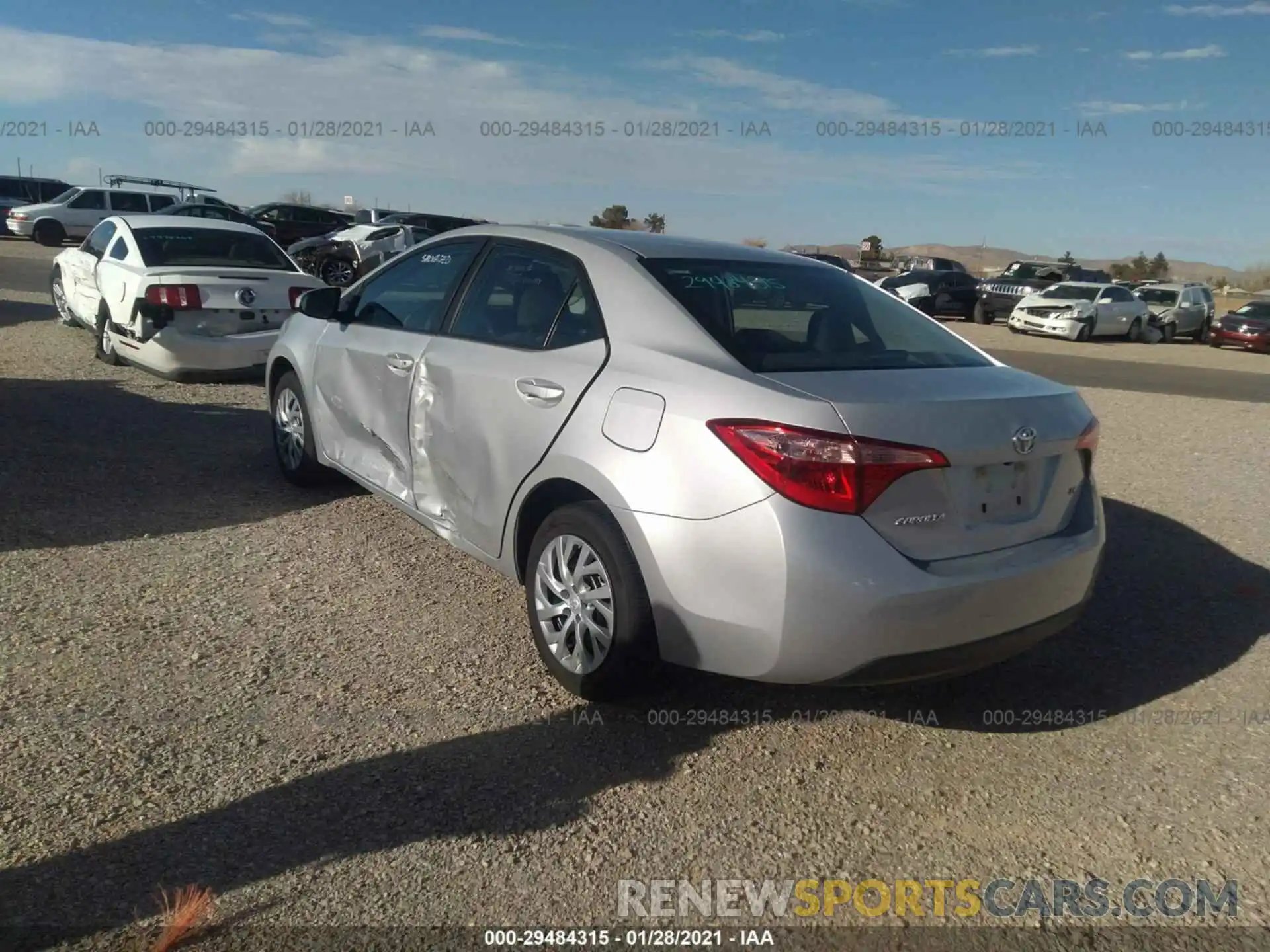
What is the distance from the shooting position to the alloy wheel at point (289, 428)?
5.86 meters

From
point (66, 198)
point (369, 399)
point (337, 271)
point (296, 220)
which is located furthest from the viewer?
point (296, 220)

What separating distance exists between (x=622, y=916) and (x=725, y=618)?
910 mm

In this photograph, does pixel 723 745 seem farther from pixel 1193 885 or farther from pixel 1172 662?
pixel 1172 662

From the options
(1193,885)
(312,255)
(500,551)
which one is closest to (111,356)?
(500,551)

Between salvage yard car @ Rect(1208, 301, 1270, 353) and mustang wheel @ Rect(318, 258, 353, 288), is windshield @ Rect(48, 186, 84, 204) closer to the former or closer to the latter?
mustang wheel @ Rect(318, 258, 353, 288)

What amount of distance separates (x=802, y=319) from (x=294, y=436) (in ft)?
11.0

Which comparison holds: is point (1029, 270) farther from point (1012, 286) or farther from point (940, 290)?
point (940, 290)

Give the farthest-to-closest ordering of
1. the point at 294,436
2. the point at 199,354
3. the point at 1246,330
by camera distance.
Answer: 1. the point at 1246,330
2. the point at 199,354
3. the point at 294,436

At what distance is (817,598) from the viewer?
298 centimetres

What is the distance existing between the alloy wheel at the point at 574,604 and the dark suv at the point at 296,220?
29563mm

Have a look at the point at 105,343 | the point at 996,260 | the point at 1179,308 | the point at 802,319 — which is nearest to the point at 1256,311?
the point at 1179,308

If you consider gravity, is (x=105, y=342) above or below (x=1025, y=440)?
below

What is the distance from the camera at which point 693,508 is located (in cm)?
312

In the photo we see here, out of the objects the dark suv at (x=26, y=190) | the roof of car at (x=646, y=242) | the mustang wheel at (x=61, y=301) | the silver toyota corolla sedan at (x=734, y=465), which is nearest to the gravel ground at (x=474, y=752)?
the silver toyota corolla sedan at (x=734, y=465)
